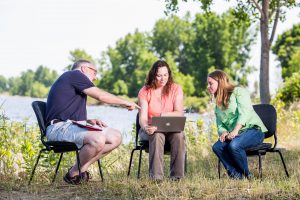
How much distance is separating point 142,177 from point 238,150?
98 centimetres

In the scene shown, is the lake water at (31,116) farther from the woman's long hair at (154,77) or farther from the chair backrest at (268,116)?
the chair backrest at (268,116)

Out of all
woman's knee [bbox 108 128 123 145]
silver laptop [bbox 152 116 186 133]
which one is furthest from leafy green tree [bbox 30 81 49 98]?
silver laptop [bbox 152 116 186 133]

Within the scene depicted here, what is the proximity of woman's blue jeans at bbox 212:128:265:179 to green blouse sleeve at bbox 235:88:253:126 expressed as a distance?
0.12 metres

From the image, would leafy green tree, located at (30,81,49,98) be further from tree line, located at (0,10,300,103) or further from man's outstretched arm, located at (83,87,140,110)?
man's outstretched arm, located at (83,87,140,110)

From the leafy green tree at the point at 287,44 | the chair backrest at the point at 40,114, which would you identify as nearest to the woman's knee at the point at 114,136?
the chair backrest at the point at 40,114

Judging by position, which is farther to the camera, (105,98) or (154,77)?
(154,77)

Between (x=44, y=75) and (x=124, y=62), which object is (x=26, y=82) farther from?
(x=124, y=62)

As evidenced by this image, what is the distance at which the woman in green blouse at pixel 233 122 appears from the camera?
5.89m

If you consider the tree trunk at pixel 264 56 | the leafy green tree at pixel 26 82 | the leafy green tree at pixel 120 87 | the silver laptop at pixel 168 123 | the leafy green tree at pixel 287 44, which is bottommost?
the silver laptop at pixel 168 123

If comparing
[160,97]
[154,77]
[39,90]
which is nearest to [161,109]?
[160,97]

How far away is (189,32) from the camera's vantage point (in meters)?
54.1

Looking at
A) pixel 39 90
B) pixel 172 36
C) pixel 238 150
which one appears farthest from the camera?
pixel 39 90

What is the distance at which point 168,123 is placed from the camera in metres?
5.66

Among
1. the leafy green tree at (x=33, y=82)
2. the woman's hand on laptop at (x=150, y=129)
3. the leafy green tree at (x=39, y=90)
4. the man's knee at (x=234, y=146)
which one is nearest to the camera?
the woman's hand on laptop at (x=150, y=129)
